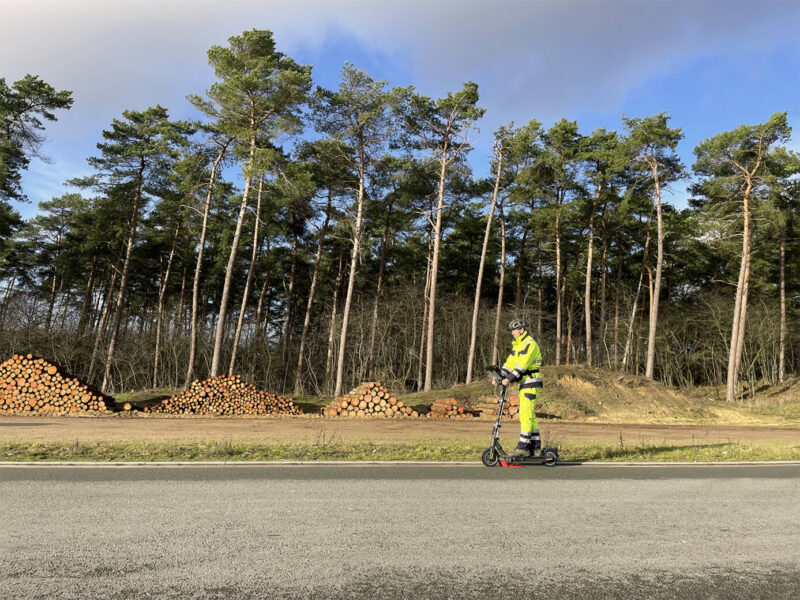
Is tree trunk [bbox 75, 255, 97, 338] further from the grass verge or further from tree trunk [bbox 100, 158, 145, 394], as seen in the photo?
the grass verge

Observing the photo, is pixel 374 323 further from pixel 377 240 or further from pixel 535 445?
pixel 535 445

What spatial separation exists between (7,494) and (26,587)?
123 inches

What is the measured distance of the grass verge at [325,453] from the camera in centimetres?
884

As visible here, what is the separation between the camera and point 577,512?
5277mm

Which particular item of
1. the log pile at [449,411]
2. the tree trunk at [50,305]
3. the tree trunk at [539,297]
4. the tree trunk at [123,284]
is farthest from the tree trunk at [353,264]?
the tree trunk at [50,305]

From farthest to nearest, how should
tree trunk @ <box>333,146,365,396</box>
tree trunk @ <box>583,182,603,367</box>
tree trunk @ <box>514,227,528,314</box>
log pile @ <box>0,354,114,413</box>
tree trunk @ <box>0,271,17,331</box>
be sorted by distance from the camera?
tree trunk @ <box>514,227,528,314</box>, tree trunk @ <box>0,271,17,331</box>, tree trunk @ <box>583,182,603,367</box>, tree trunk @ <box>333,146,365,396</box>, log pile @ <box>0,354,114,413</box>

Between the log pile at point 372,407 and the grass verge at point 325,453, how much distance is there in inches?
367

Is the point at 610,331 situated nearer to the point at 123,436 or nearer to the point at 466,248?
the point at 466,248

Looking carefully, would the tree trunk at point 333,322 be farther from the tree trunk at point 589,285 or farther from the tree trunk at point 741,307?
the tree trunk at point 741,307

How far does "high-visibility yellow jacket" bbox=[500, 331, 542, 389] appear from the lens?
25.6 feet

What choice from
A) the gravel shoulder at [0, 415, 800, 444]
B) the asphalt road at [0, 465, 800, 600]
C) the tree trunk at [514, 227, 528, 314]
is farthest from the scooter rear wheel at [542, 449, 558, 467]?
the tree trunk at [514, 227, 528, 314]

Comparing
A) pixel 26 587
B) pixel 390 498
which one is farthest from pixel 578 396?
pixel 26 587

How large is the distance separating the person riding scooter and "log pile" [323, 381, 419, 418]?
501 inches

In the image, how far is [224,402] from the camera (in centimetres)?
2191
